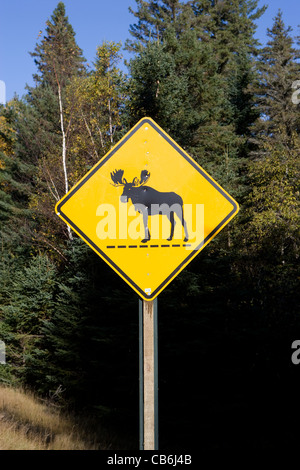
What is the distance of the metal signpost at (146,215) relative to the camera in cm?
277

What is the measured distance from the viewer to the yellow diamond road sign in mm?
2773

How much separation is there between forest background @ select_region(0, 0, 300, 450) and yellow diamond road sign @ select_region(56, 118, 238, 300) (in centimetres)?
656

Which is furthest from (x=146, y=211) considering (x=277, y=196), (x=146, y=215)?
(x=277, y=196)

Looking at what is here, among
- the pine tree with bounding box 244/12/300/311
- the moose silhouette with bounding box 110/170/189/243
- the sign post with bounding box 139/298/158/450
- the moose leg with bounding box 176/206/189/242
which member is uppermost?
the pine tree with bounding box 244/12/300/311

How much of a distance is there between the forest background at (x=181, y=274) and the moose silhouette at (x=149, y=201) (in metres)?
6.71

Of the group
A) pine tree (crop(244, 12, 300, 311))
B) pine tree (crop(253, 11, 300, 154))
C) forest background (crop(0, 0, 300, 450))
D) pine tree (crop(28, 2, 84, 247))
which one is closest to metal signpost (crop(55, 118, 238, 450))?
forest background (crop(0, 0, 300, 450))

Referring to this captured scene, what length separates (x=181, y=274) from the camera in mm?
10266

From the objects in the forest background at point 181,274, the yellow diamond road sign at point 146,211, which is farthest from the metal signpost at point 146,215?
the forest background at point 181,274

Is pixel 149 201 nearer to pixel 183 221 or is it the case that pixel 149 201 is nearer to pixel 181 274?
pixel 183 221

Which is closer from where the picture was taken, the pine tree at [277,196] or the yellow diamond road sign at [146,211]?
the yellow diamond road sign at [146,211]

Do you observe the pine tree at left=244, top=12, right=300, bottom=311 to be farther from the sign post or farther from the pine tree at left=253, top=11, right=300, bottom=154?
the sign post

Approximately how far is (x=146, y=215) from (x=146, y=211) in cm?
3

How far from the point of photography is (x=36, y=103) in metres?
29.1

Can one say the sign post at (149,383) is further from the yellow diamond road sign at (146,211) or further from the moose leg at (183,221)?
the moose leg at (183,221)
